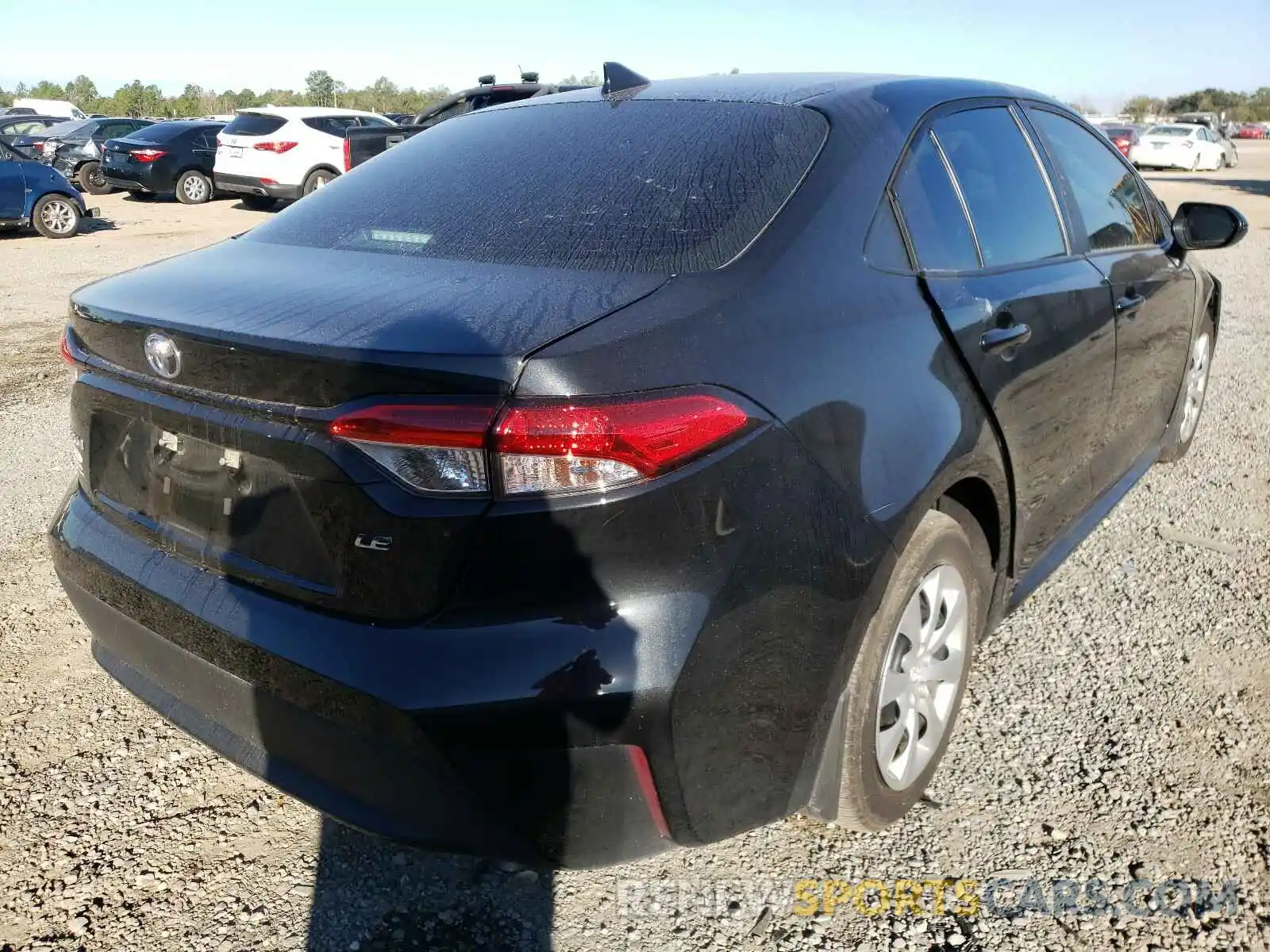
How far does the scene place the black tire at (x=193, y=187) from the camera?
737 inches

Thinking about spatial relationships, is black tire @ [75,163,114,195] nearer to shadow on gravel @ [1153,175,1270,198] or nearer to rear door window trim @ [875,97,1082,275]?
rear door window trim @ [875,97,1082,275]

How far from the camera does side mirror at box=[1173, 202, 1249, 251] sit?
3.87 m

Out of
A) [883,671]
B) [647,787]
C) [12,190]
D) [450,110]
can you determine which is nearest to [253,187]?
[12,190]

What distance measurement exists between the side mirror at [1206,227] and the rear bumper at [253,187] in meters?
14.2

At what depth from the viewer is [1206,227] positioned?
3895 millimetres

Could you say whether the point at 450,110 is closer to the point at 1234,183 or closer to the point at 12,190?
the point at 12,190

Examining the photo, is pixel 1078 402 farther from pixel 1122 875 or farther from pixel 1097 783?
pixel 1122 875

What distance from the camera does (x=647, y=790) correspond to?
1.75 meters

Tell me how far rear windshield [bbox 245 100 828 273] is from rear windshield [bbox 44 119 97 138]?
24.9 meters


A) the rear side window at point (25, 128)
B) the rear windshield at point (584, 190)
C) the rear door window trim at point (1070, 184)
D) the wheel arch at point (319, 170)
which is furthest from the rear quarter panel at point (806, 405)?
the rear side window at point (25, 128)

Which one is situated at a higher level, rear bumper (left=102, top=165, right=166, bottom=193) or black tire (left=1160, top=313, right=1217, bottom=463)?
black tire (left=1160, top=313, right=1217, bottom=463)

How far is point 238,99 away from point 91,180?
201 ft

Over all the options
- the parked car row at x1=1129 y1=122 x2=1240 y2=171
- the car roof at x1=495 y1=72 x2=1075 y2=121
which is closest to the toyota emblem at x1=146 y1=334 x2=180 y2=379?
the car roof at x1=495 y1=72 x2=1075 y2=121

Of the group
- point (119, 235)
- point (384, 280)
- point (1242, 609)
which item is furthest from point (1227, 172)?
point (384, 280)
